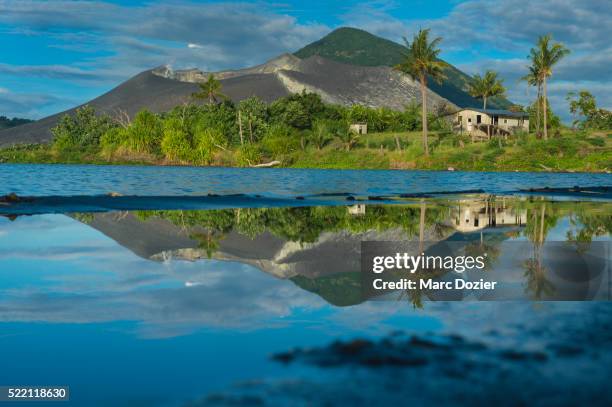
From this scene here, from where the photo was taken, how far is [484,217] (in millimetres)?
13664

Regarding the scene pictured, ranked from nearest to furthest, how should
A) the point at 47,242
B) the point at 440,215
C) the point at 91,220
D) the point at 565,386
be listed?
the point at 565,386
the point at 47,242
the point at 91,220
the point at 440,215

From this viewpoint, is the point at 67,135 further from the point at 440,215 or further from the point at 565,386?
the point at 565,386

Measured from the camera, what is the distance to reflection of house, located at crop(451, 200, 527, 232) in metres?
11.8

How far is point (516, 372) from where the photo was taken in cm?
321

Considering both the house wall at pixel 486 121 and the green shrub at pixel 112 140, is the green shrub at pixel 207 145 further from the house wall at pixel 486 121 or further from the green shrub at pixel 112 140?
the house wall at pixel 486 121

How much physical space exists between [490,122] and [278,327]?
92564 millimetres

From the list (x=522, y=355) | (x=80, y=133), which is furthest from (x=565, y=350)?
(x=80, y=133)

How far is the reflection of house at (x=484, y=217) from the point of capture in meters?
11.8

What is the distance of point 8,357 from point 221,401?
5.12 feet

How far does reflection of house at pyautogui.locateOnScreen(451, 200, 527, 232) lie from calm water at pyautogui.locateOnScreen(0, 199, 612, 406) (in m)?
2.78

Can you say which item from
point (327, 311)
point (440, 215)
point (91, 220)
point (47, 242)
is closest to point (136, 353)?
point (327, 311)

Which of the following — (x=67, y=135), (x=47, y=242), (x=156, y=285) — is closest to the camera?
(x=156, y=285)

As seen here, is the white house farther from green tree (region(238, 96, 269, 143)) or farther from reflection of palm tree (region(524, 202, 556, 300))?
reflection of palm tree (region(524, 202, 556, 300))

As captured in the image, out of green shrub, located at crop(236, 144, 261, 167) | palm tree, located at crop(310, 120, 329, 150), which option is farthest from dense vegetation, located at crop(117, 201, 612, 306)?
palm tree, located at crop(310, 120, 329, 150)
